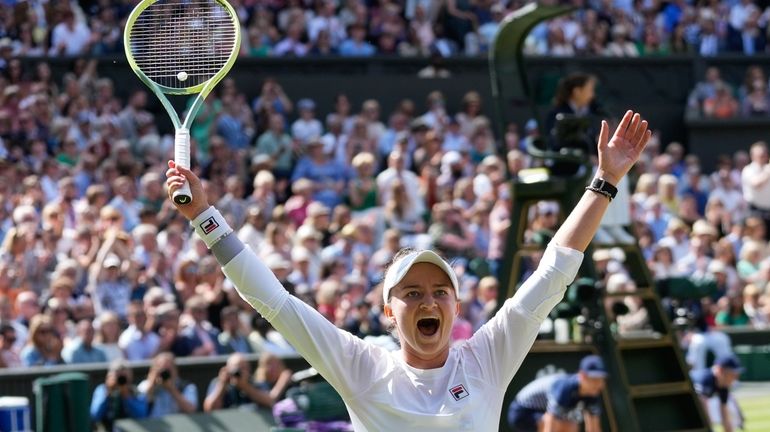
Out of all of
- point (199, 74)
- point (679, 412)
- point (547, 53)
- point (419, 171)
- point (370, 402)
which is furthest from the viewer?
point (547, 53)

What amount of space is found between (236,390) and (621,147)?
21.9 feet

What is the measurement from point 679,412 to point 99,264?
438cm

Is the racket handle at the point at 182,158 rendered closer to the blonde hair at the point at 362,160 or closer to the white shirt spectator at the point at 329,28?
the blonde hair at the point at 362,160

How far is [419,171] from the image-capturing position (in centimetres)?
1616

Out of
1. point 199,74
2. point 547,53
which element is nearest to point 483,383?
point 199,74

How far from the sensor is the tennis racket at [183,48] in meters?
4.38

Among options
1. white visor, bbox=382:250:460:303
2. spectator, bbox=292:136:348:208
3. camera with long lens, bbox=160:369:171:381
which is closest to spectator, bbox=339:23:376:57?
spectator, bbox=292:136:348:208

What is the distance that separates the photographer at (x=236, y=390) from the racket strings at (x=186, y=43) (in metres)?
5.17

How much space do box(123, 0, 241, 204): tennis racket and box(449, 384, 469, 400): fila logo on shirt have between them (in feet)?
2.83

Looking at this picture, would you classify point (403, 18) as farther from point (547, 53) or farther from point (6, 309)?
point (6, 309)

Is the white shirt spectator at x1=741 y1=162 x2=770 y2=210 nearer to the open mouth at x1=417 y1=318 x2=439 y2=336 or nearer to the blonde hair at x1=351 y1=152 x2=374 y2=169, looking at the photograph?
the blonde hair at x1=351 y1=152 x2=374 y2=169

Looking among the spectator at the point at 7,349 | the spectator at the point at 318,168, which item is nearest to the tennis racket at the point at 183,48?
the spectator at the point at 7,349

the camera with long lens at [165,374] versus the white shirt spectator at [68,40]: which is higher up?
the white shirt spectator at [68,40]

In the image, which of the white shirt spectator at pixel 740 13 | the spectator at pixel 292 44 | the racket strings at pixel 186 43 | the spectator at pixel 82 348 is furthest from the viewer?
the white shirt spectator at pixel 740 13
